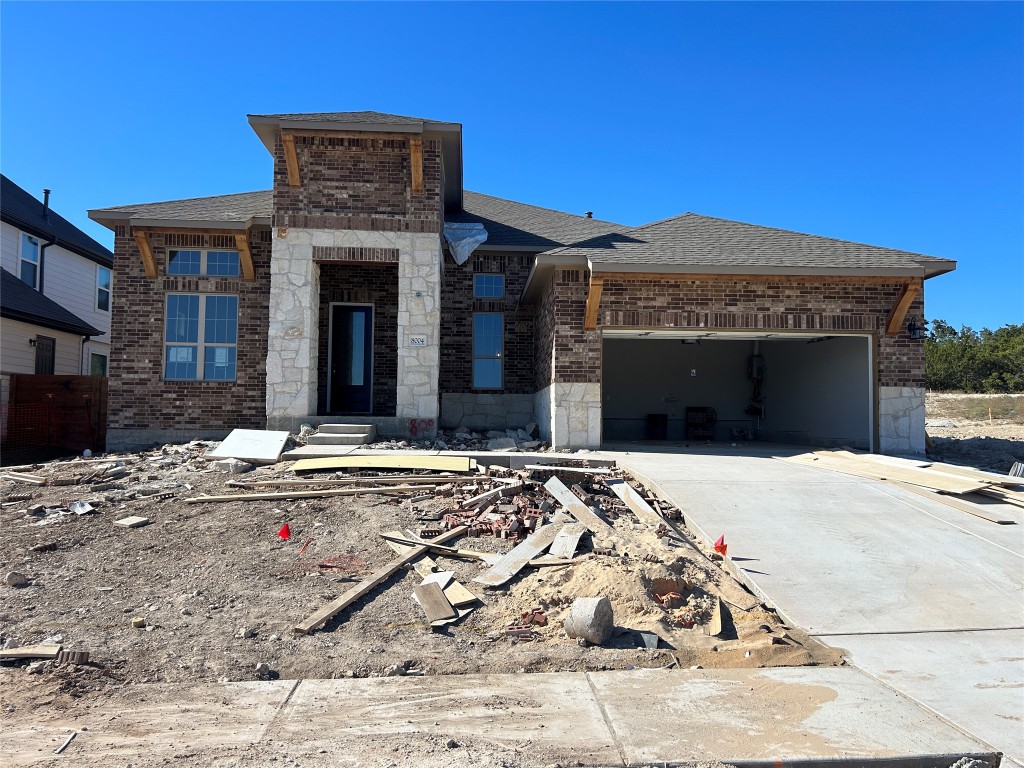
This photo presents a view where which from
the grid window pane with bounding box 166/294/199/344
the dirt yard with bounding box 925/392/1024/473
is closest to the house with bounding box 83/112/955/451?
the grid window pane with bounding box 166/294/199/344

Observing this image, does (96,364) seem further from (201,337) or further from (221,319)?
(221,319)

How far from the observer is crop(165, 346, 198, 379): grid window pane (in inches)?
572

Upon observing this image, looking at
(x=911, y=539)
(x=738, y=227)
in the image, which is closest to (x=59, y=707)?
(x=911, y=539)

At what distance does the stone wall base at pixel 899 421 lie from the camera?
12.8 metres

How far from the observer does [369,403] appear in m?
15.6

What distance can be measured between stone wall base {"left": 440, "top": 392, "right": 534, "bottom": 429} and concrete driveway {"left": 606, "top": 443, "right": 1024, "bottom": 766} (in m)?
6.02

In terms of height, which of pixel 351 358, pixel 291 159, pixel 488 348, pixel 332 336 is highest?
pixel 291 159

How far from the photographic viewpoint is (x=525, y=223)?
1795cm

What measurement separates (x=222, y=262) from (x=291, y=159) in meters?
2.98

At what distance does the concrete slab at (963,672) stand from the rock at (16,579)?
733cm

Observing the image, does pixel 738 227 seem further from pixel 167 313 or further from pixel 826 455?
pixel 167 313

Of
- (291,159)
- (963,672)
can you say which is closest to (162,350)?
(291,159)

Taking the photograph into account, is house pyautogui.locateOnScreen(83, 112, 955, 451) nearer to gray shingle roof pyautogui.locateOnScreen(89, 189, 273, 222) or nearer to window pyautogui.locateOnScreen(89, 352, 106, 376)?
gray shingle roof pyautogui.locateOnScreen(89, 189, 273, 222)

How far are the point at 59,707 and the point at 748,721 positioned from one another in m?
4.30
